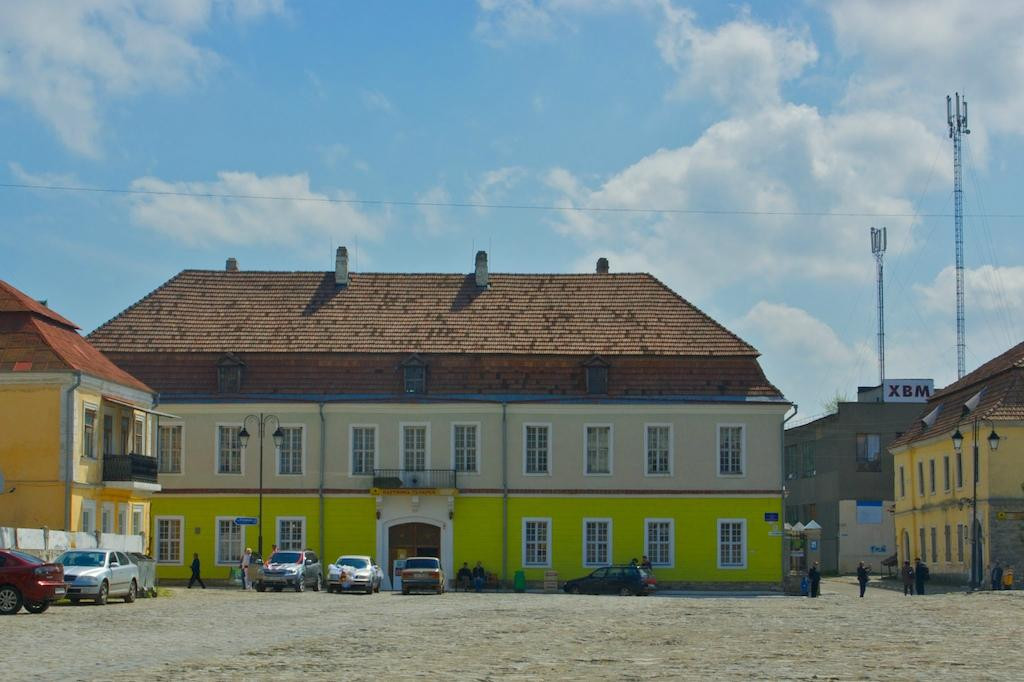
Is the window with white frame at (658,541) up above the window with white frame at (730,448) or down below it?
below

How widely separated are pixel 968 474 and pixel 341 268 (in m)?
26.0

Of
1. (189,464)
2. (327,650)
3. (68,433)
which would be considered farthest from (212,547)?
(327,650)

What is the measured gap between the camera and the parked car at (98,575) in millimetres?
36469

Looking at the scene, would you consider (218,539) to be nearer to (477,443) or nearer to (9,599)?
Result: (477,443)

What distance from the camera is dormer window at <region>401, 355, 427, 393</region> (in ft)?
193

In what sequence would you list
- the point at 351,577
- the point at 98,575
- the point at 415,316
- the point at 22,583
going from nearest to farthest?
1. the point at 22,583
2. the point at 98,575
3. the point at 351,577
4. the point at 415,316

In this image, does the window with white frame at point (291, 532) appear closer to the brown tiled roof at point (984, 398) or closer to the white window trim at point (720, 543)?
the white window trim at point (720, 543)

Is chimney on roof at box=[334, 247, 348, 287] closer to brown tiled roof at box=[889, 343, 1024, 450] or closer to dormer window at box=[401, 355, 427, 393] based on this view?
dormer window at box=[401, 355, 427, 393]

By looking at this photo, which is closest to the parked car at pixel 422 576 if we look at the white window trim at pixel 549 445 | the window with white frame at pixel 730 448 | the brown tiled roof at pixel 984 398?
the white window trim at pixel 549 445

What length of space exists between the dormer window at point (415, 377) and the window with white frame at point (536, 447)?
4.27 metres

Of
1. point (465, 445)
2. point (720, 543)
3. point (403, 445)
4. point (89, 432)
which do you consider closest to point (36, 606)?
point (89, 432)

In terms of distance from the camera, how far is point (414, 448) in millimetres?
59188

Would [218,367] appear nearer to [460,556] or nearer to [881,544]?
[460,556]

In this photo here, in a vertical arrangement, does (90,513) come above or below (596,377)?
below
